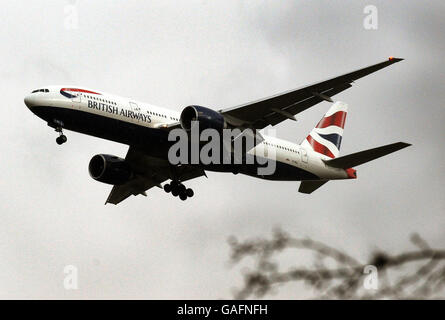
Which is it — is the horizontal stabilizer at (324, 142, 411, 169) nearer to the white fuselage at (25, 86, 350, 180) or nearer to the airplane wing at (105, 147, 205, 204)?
the white fuselage at (25, 86, 350, 180)

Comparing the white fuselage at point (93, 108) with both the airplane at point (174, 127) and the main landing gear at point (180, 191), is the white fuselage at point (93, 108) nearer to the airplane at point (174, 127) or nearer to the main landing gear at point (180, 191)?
the airplane at point (174, 127)

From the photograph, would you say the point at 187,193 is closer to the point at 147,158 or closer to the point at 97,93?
the point at 147,158

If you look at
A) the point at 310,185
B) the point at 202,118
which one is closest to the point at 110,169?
the point at 202,118

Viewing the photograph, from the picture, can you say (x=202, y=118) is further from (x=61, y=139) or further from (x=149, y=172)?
(x=149, y=172)

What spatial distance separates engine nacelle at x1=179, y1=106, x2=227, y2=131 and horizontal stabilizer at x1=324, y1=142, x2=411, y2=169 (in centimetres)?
808

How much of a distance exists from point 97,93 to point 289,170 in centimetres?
1119

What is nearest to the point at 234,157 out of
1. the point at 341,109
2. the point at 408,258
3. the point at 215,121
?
the point at 215,121

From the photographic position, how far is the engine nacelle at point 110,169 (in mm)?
35562

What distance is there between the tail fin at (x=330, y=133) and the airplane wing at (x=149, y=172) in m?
7.68

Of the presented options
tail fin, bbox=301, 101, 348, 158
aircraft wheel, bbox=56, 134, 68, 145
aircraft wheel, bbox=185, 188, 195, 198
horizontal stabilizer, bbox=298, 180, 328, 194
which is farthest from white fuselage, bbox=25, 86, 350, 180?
tail fin, bbox=301, 101, 348, 158

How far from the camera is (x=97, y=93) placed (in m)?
30.2

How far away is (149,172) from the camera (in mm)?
36906

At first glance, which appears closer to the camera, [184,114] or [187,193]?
[184,114]

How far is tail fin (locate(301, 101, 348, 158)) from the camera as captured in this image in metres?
39.7
